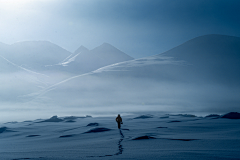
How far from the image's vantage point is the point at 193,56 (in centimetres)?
9088

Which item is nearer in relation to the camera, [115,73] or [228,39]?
[115,73]

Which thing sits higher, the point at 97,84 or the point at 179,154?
the point at 97,84

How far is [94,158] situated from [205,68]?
3214 inches

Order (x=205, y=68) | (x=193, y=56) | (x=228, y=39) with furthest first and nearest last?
(x=228, y=39), (x=193, y=56), (x=205, y=68)

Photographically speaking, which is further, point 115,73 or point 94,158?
point 115,73

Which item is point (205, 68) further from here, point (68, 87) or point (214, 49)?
point (68, 87)

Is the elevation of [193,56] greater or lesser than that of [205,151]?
greater

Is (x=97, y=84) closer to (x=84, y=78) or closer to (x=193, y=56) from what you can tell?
(x=84, y=78)

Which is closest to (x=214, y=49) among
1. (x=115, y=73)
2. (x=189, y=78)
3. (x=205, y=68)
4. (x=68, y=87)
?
(x=205, y=68)

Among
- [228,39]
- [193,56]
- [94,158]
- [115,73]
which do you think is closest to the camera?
[94,158]

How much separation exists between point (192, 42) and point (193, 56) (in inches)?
705

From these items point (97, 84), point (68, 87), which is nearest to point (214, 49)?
point (97, 84)

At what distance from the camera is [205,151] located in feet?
23.0

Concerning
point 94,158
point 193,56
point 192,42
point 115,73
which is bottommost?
point 94,158
